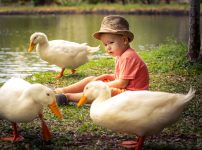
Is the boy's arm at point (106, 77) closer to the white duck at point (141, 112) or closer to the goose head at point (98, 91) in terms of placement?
the goose head at point (98, 91)

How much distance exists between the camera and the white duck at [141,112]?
13.6 feet

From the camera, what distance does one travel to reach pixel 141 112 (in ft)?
13.6

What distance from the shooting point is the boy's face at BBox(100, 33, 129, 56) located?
5703 mm

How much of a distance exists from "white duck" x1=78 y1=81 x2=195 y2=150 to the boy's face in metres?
1.49

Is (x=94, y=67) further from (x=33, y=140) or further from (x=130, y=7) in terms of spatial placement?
(x=130, y=7)

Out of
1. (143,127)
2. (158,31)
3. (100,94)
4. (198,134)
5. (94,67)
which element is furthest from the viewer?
(158,31)

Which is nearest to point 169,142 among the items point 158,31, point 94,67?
point 94,67

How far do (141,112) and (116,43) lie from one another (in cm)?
176

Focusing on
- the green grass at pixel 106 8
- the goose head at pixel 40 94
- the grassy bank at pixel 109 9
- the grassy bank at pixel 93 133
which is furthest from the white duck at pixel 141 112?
the green grass at pixel 106 8

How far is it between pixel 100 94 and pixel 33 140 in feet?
2.99

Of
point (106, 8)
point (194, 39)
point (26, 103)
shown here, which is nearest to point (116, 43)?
point (26, 103)

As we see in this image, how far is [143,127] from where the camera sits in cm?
414

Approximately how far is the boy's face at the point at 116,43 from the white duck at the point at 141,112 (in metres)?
1.49

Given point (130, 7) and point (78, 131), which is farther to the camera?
point (130, 7)
